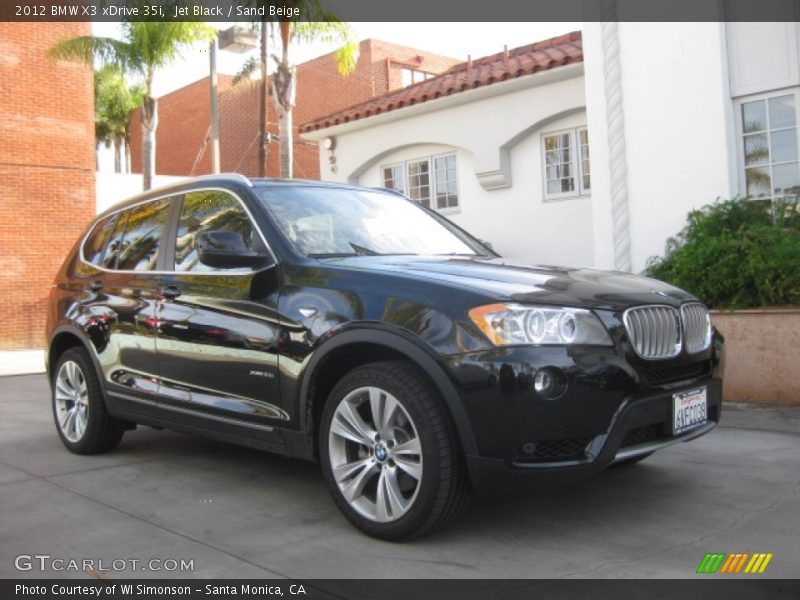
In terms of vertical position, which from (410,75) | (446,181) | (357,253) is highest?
(410,75)

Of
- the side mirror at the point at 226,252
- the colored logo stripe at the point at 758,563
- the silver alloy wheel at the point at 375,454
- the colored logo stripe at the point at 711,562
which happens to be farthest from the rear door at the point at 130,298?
the colored logo stripe at the point at 758,563

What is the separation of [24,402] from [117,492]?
4.87m

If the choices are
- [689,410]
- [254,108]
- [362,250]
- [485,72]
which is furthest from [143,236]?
[254,108]

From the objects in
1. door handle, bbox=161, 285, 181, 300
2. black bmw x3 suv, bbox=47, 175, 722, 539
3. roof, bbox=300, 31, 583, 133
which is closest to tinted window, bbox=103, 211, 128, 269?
black bmw x3 suv, bbox=47, 175, 722, 539

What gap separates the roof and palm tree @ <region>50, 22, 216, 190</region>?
324cm

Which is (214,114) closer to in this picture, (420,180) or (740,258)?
(420,180)

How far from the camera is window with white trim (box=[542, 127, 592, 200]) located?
477 inches

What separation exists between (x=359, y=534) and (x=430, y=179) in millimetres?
10787

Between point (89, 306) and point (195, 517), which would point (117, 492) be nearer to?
point (195, 517)

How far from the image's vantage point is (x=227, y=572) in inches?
141

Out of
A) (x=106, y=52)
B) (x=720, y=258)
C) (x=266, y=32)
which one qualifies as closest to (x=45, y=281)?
(x=106, y=52)

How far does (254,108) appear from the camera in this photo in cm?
3625

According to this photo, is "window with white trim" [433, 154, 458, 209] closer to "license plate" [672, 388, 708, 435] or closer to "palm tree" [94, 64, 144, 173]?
"license plate" [672, 388, 708, 435]

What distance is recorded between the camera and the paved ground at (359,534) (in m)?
3.68
